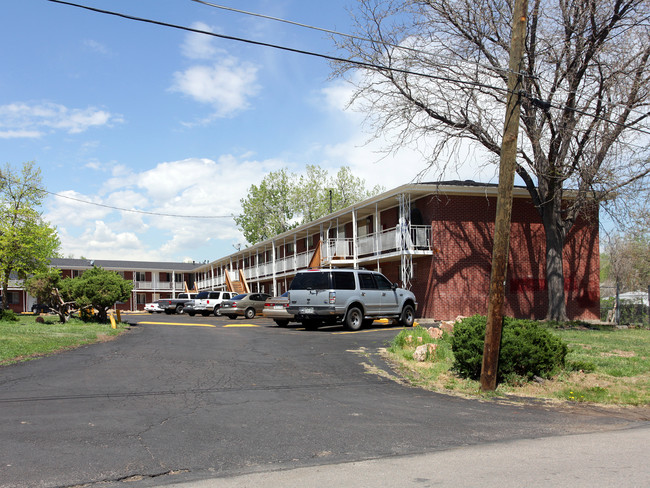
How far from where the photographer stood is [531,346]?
32.0ft

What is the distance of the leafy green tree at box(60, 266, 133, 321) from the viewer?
22.3 meters

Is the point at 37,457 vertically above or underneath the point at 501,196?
underneath

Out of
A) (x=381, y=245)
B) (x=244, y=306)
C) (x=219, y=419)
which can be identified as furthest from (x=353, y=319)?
(x=244, y=306)

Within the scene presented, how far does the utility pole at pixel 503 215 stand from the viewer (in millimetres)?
9172

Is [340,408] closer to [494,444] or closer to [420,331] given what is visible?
[494,444]

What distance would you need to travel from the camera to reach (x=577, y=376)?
10.2m

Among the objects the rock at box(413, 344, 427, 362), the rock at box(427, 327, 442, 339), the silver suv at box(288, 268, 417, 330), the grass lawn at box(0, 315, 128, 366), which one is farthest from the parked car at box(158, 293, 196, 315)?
the rock at box(413, 344, 427, 362)

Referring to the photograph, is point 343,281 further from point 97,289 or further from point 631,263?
point 631,263

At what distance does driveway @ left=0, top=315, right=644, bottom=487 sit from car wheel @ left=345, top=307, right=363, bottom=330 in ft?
25.1

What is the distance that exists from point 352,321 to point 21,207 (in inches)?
1117

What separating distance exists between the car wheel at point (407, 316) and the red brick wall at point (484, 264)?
4.43 metres

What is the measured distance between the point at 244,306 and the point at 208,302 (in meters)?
7.61

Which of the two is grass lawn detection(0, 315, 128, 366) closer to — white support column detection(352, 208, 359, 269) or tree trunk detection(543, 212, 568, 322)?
white support column detection(352, 208, 359, 269)

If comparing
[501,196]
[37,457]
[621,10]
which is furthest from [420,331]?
[621,10]
